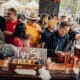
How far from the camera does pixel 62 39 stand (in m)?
1.83

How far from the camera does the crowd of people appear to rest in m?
1.79

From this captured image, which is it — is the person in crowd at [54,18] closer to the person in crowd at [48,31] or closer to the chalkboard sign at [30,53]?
the person in crowd at [48,31]

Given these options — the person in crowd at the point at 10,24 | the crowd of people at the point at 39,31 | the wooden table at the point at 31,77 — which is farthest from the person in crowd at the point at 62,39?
the person in crowd at the point at 10,24

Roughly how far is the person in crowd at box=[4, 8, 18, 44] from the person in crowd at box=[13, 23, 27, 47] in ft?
0.07

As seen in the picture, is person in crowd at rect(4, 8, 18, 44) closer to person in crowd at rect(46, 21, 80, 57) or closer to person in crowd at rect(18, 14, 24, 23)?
person in crowd at rect(18, 14, 24, 23)

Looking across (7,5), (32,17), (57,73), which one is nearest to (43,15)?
(32,17)

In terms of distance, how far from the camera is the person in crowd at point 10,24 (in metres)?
1.79

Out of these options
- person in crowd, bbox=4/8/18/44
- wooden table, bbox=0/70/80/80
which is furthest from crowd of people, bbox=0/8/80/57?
wooden table, bbox=0/70/80/80

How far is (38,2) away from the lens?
1.79 meters

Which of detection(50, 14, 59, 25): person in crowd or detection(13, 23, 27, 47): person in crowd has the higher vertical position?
detection(50, 14, 59, 25): person in crowd

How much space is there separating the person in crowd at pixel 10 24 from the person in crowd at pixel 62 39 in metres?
0.23

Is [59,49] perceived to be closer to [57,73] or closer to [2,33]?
[57,73]

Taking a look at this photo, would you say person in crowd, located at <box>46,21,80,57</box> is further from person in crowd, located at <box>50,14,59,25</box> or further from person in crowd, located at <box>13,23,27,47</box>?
person in crowd, located at <box>13,23,27,47</box>

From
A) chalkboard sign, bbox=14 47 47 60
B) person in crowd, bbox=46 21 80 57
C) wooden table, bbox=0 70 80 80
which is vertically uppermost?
person in crowd, bbox=46 21 80 57
